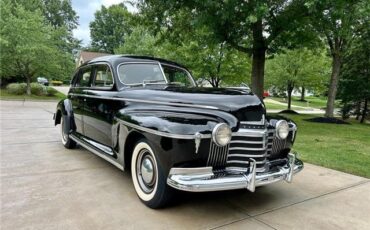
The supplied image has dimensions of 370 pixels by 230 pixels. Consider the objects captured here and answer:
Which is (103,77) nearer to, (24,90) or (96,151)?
(96,151)

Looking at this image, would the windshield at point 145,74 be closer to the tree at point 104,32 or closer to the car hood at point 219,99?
the car hood at point 219,99

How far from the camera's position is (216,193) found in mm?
4121

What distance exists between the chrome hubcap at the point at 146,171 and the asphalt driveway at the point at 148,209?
23 centimetres

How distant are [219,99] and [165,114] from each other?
2.15 ft

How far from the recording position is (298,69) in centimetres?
1848

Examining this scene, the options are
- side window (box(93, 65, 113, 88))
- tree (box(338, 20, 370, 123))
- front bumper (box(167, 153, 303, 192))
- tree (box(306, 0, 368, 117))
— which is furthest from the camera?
tree (box(338, 20, 370, 123))

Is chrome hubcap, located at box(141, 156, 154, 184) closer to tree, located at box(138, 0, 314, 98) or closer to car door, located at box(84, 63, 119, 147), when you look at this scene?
car door, located at box(84, 63, 119, 147)

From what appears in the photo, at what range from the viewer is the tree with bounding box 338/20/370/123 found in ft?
50.3

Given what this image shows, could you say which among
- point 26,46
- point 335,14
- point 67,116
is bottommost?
point 67,116

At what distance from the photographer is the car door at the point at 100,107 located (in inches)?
180

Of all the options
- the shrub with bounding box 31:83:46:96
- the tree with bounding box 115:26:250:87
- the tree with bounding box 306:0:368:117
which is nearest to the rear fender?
the tree with bounding box 306:0:368:117

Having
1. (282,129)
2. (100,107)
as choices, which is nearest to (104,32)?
(100,107)

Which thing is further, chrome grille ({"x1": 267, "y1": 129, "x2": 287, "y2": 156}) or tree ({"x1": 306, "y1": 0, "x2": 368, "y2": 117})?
tree ({"x1": 306, "y1": 0, "x2": 368, "y2": 117})

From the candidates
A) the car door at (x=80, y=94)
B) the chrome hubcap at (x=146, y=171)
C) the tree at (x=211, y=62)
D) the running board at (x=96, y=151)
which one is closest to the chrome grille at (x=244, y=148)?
the chrome hubcap at (x=146, y=171)
